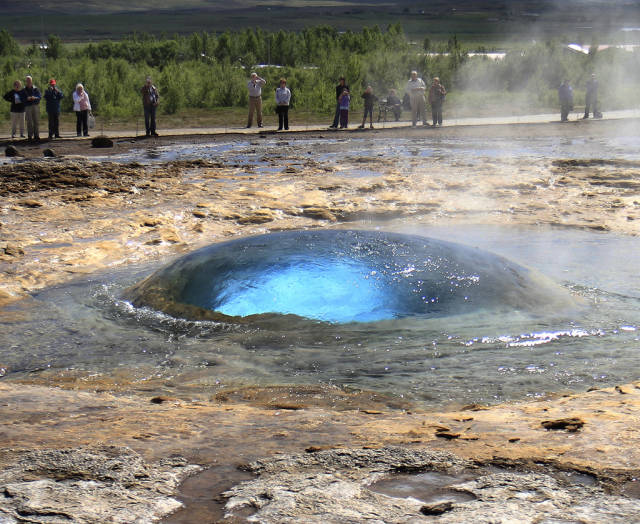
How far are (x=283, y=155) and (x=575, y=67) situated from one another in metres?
18.7

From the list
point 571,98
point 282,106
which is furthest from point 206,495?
point 571,98

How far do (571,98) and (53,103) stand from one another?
12.4 m

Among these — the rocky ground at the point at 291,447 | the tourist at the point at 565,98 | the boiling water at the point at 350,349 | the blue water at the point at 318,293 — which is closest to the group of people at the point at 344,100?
the tourist at the point at 565,98

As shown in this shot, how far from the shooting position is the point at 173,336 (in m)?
5.82

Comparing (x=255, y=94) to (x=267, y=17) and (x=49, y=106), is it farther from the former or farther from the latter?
(x=267, y=17)

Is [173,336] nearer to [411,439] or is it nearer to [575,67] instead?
[411,439]

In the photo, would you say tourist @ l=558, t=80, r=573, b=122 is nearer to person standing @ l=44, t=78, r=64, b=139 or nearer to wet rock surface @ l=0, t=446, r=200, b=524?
person standing @ l=44, t=78, r=64, b=139

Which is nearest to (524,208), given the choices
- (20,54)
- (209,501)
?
(209,501)

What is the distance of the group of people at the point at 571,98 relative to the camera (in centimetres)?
2256

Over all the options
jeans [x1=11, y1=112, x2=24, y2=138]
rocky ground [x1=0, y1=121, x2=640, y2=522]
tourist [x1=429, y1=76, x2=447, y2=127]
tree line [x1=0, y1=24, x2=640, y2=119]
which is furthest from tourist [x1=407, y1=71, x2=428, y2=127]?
rocky ground [x1=0, y1=121, x2=640, y2=522]

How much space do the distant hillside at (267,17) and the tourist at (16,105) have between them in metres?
40.6

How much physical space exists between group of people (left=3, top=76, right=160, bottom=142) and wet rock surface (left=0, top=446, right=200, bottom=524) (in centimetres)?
1477

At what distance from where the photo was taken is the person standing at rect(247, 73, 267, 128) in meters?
19.9

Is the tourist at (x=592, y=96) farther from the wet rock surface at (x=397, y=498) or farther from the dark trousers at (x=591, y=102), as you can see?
the wet rock surface at (x=397, y=498)
